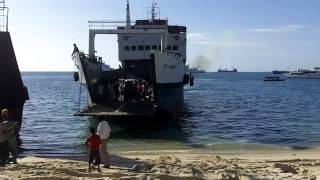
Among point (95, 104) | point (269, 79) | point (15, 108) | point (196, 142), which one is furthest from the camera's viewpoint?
point (269, 79)

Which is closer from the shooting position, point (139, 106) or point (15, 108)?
point (15, 108)

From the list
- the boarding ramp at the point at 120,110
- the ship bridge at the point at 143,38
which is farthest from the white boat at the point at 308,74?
the boarding ramp at the point at 120,110

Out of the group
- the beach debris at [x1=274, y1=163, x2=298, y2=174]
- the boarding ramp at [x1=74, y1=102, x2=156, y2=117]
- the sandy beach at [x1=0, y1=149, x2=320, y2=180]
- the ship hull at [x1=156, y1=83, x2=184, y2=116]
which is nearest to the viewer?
the sandy beach at [x1=0, y1=149, x2=320, y2=180]

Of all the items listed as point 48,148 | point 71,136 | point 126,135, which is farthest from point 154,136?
point 48,148

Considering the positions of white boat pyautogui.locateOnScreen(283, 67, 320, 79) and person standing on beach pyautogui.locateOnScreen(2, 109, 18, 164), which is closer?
person standing on beach pyautogui.locateOnScreen(2, 109, 18, 164)

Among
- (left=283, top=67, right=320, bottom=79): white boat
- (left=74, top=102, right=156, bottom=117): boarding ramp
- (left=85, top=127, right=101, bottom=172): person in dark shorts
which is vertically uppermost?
(left=85, top=127, right=101, bottom=172): person in dark shorts

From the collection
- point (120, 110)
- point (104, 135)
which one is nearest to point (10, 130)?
point (104, 135)

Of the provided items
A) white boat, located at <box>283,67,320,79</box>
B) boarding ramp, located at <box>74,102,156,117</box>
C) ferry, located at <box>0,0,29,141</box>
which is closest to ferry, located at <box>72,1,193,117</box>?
boarding ramp, located at <box>74,102,156,117</box>

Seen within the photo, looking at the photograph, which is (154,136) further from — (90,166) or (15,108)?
(90,166)

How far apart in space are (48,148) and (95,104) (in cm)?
693

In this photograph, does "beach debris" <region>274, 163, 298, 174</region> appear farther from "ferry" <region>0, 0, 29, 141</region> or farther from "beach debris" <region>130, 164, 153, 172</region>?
"ferry" <region>0, 0, 29, 141</region>

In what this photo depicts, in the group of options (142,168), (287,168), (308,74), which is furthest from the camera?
(308,74)

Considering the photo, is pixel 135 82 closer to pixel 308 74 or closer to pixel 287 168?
pixel 287 168

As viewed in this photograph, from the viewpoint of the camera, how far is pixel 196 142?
2369 centimetres
